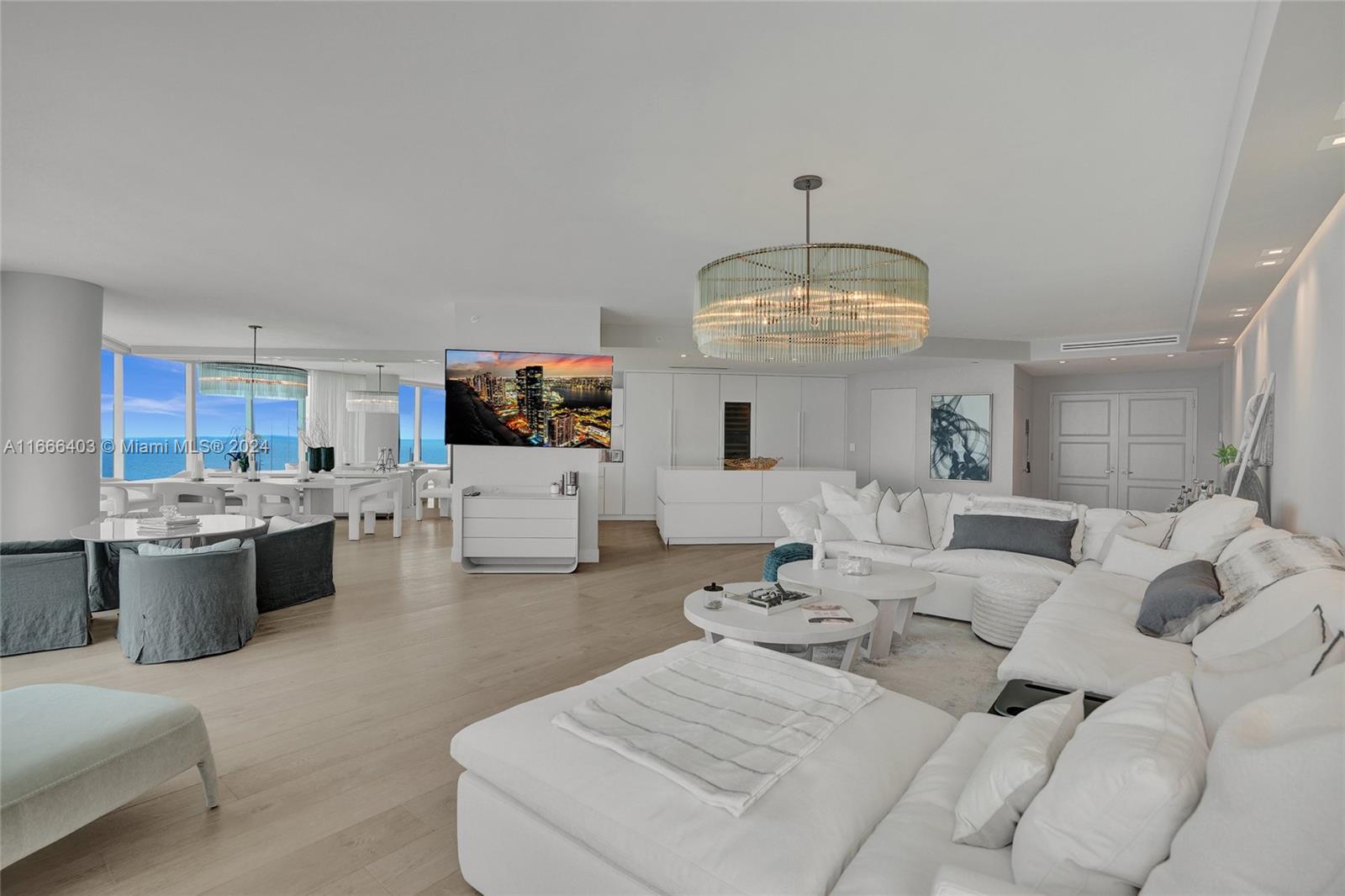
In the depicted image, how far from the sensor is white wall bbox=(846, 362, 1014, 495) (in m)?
8.52

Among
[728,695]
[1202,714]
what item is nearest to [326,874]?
[728,695]

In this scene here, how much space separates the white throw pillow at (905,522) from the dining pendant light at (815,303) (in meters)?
2.35

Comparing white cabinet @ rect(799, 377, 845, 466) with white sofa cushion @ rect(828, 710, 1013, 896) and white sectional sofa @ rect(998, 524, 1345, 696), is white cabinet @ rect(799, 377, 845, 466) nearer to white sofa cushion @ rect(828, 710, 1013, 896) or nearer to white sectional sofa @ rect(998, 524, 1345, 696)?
white sectional sofa @ rect(998, 524, 1345, 696)

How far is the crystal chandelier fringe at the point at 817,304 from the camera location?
10.0ft

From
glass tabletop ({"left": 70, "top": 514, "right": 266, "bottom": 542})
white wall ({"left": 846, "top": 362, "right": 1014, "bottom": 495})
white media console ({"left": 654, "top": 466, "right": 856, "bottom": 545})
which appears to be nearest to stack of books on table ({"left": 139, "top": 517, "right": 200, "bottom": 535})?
glass tabletop ({"left": 70, "top": 514, "right": 266, "bottom": 542})

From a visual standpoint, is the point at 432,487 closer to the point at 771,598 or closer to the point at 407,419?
the point at 407,419

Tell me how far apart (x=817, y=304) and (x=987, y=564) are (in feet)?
8.54

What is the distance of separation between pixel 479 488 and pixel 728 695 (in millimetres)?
4816

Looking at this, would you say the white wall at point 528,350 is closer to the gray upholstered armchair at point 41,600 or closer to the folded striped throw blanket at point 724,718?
the gray upholstered armchair at point 41,600

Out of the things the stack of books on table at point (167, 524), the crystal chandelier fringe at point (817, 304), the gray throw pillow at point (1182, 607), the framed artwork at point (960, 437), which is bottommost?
the gray throw pillow at point (1182, 607)

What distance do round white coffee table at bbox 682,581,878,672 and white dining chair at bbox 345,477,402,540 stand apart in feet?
19.5

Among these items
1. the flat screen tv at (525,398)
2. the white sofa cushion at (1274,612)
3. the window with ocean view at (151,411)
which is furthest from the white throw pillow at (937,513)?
the window with ocean view at (151,411)

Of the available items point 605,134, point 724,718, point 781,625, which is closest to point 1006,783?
point 724,718

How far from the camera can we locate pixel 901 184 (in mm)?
3168
